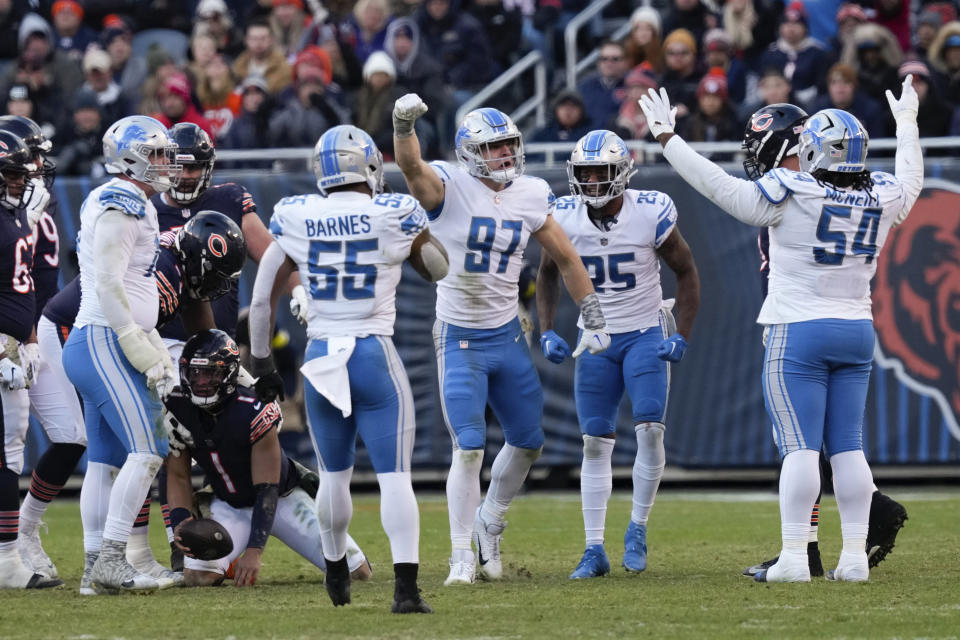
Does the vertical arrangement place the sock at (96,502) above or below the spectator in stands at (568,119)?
below

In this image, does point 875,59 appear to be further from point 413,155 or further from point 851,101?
point 413,155

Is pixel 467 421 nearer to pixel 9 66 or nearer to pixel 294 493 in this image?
pixel 294 493

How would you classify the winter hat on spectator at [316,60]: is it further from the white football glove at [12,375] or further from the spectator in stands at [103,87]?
the white football glove at [12,375]

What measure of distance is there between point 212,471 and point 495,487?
1.26m

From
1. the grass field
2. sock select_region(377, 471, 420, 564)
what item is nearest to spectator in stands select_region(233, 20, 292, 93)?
the grass field

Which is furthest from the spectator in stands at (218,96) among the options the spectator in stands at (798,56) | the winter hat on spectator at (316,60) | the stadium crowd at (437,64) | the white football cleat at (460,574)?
the white football cleat at (460,574)

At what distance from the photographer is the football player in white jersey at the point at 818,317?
6.05 meters

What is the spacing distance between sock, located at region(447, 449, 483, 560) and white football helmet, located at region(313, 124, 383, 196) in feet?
4.68

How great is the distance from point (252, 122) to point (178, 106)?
0.62 metres

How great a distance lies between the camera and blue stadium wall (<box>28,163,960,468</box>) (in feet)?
35.6

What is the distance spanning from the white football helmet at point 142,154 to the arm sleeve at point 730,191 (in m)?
2.09

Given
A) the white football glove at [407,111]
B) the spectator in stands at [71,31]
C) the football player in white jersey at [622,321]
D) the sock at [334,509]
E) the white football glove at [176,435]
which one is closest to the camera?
the sock at [334,509]

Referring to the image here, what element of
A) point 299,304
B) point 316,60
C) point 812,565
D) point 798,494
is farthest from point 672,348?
Answer: point 316,60

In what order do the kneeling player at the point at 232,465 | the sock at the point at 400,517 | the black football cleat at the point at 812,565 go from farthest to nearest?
the kneeling player at the point at 232,465 → the black football cleat at the point at 812,565 → the sock at the point at 400,517
